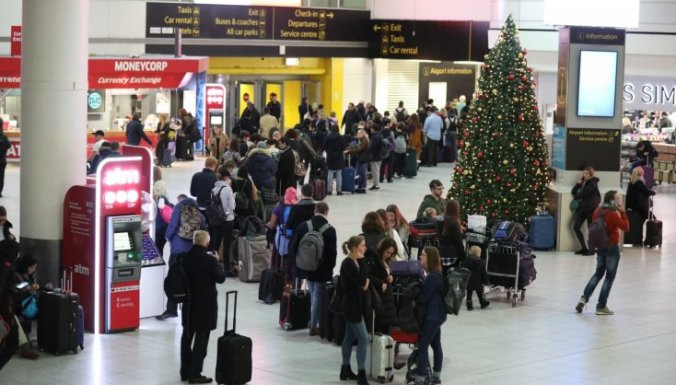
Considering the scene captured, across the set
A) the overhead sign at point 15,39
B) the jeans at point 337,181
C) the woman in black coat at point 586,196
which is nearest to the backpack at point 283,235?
the woman in black coat at point 586,196

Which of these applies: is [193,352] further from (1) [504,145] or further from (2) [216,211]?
(1) [504,145]

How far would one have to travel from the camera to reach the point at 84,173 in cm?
1388

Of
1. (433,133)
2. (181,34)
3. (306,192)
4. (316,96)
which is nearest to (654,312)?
(306,192)

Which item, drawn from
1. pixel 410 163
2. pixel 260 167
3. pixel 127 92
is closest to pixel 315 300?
pixel 260 167

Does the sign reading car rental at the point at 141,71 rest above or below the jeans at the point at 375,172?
above

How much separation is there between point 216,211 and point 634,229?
7897 mm

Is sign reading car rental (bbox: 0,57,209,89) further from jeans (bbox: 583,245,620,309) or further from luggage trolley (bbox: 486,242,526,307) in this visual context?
jeans (bbox: 583,245,620,309)

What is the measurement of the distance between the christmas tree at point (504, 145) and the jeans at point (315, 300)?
6.74 m

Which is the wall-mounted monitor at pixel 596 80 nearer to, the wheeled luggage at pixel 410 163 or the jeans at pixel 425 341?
the jeans at pixel 425 341

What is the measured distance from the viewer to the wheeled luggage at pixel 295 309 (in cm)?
1375

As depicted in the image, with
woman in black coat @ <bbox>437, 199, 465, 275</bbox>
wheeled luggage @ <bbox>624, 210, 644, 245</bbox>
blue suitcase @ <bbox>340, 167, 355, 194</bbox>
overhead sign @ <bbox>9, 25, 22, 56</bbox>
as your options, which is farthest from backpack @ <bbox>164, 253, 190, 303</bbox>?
overhead sign @ <bbox>9, 25, 22, 56</bbox>

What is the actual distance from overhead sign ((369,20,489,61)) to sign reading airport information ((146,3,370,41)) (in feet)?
3.26

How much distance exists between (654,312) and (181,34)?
1970 centimetres

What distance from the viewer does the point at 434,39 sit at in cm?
3634
